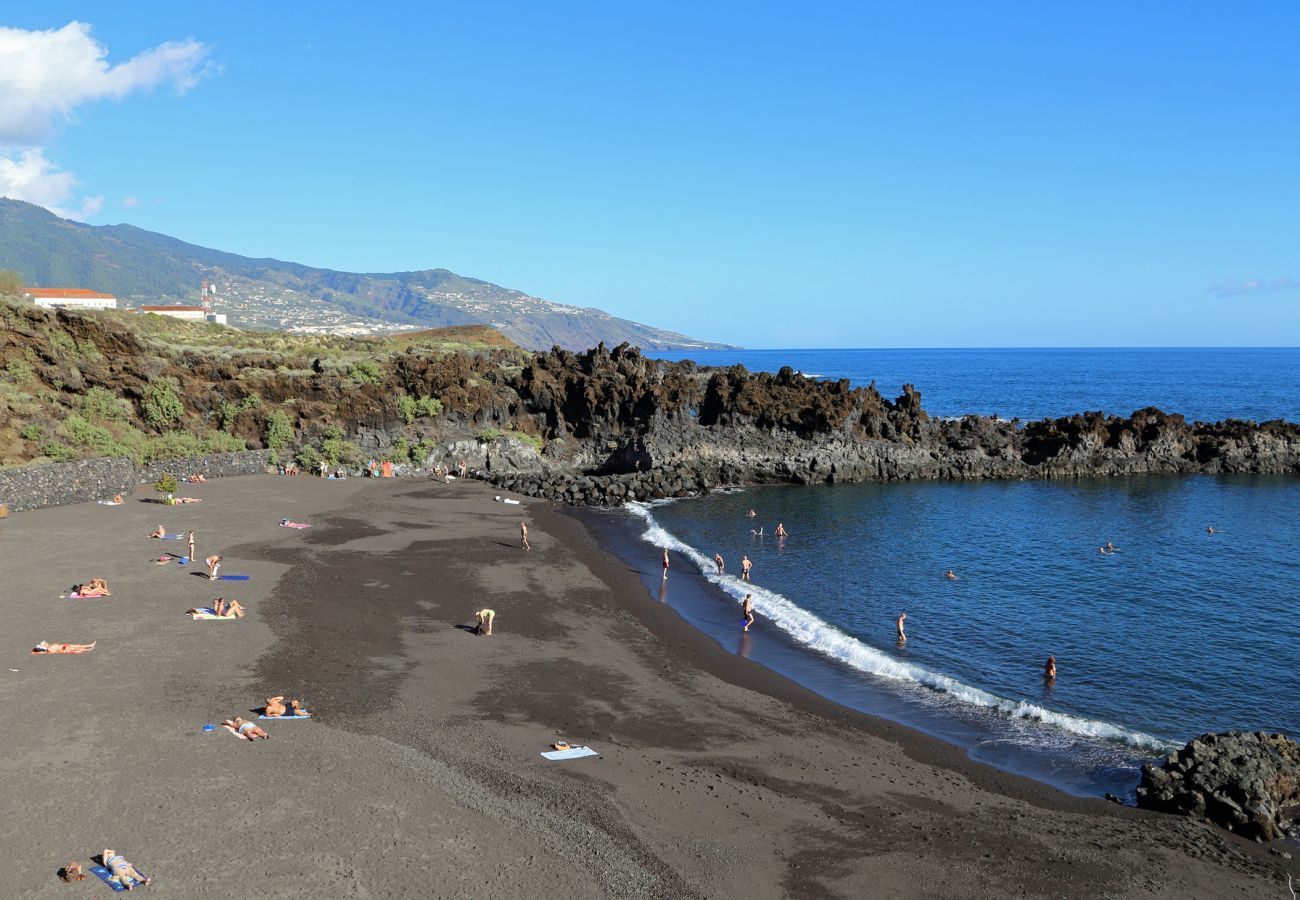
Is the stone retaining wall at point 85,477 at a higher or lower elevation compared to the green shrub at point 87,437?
lower

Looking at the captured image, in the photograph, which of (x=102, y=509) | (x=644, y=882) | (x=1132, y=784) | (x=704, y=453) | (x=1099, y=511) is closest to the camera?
(x=644, y=882)

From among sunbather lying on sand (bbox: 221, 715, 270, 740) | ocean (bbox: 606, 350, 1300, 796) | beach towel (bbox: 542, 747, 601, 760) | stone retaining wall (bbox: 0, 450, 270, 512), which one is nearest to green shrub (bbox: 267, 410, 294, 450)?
stone retaining wall (bbox: 0, 450, 270, 512)

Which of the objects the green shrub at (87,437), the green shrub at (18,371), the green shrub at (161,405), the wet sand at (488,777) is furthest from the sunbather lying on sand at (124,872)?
the green shrub at (161,405)

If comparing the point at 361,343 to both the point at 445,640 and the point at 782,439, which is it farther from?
the point at 445,640

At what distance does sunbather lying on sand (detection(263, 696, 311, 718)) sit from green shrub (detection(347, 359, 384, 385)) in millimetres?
46088

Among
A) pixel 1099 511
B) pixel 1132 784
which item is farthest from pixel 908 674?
pixel 1099 511

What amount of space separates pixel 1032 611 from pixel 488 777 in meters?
21.1

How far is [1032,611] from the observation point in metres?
28.8

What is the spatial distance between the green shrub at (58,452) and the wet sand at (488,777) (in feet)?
57.7

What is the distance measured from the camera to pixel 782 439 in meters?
60.5

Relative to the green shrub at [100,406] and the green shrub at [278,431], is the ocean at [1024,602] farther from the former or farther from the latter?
the green shrub at [100,406]

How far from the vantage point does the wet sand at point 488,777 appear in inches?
504

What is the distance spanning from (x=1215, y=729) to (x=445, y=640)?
19.6 m

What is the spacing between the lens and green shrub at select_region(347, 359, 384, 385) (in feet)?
202
